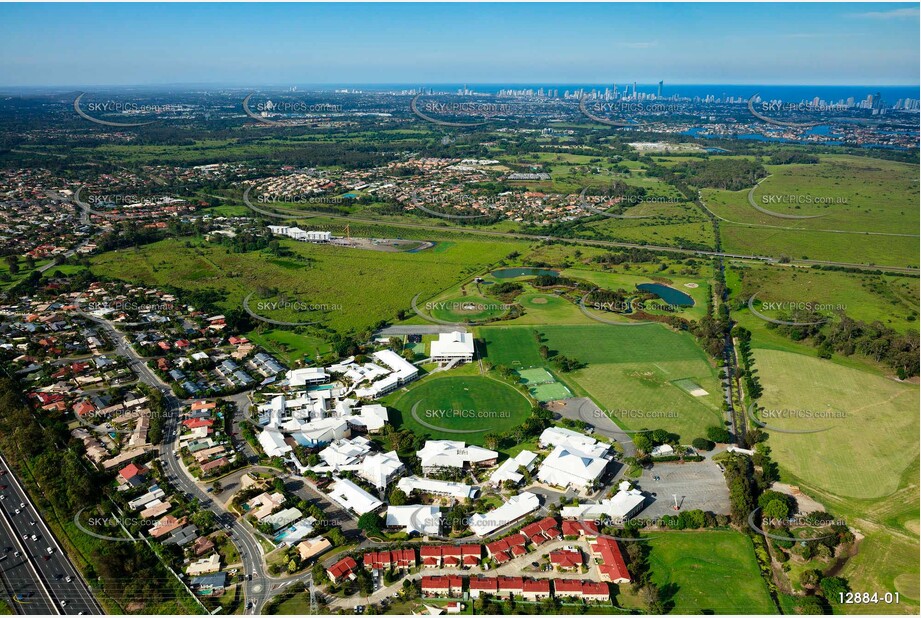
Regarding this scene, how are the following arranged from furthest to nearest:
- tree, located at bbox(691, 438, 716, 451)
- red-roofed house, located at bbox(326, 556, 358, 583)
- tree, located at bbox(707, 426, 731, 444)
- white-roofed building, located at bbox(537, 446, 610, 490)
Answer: tree, located at bbox(707, 426, 731, 444) → tree, located at bbox(691, 438, 716, 451) → white-roofed building, located at bbox(537, 446, 610, 490) → red-roofed house, located at bbox(326, 556, 358, 583)

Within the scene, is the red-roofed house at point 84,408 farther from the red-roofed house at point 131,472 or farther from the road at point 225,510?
the red-roofed house at point 131,472

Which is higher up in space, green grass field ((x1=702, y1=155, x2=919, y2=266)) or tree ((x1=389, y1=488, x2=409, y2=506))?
green grass field ((x1=702, y1=155, x2=919, y2=266))

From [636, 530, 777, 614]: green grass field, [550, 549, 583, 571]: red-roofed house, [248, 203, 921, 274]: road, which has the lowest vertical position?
[636, 530, 777, 614]: green grass field

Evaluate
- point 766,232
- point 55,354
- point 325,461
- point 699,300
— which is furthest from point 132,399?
point 766,232

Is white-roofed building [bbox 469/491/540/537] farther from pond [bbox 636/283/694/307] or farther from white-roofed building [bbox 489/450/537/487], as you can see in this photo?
pond [bbox 636/283/694/307]

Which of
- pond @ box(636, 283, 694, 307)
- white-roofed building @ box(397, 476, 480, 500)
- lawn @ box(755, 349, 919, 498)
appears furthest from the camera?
pond @ box(636, 283, 694, 307)

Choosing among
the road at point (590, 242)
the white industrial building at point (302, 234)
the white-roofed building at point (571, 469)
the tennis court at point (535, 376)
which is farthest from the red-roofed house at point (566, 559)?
the white industrial building at point (302, 234)

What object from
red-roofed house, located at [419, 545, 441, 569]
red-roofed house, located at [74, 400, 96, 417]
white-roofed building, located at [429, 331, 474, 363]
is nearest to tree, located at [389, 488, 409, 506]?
red-roofed house, located at [419, 545, 441, 569]

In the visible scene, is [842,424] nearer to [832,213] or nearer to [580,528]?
[580,528]
